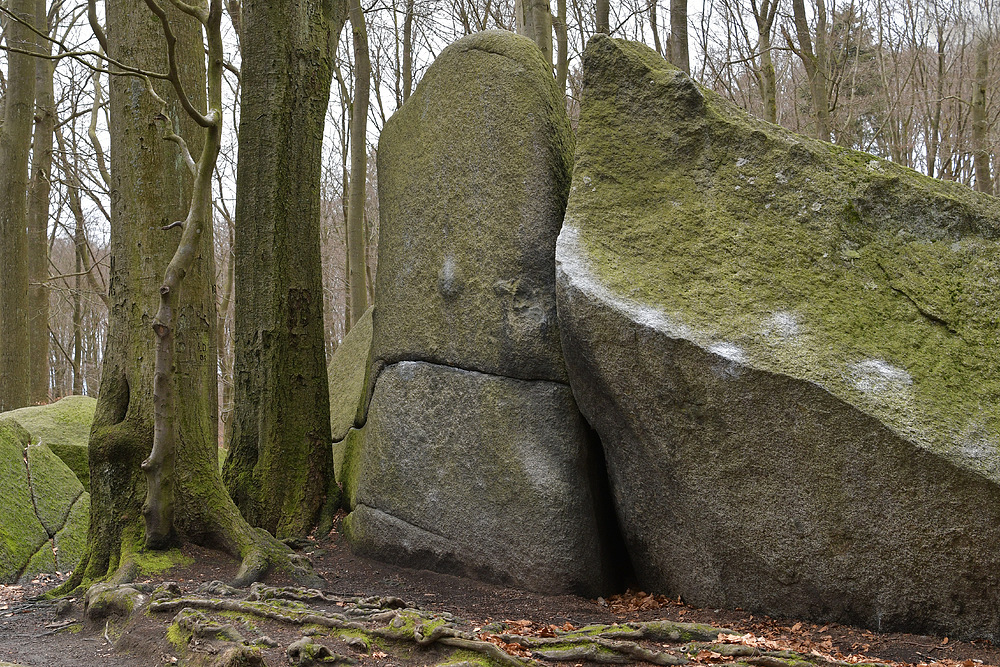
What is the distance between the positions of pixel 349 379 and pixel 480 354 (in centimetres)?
254

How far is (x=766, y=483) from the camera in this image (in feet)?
13.6

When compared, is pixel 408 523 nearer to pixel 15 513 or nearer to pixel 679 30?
pixel 15 513

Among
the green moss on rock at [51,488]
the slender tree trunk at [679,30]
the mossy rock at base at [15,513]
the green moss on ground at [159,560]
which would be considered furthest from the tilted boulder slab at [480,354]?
the slender tree trunk at [679,30]

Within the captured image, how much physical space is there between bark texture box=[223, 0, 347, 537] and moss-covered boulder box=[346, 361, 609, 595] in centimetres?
85

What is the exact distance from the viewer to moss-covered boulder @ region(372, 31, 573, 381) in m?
5.13

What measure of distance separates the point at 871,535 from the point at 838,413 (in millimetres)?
622

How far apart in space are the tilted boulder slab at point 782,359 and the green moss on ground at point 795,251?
0.04 ft

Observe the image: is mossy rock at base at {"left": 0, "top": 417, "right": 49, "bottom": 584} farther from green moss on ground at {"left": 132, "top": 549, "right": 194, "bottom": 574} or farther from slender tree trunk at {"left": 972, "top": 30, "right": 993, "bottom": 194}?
slender tree trunk at {"left": 972, "top": 30, "right": 993, "bottom": 194}

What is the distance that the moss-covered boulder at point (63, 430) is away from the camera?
7793mm

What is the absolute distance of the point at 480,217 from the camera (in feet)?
17.5

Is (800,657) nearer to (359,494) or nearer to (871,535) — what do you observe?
(871,535)

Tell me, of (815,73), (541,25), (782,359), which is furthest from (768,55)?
(782,359)

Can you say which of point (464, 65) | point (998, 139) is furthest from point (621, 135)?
point (998, 139)

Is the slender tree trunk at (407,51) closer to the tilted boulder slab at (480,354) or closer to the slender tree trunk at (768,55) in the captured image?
the slender tree trunk at (768,55)
